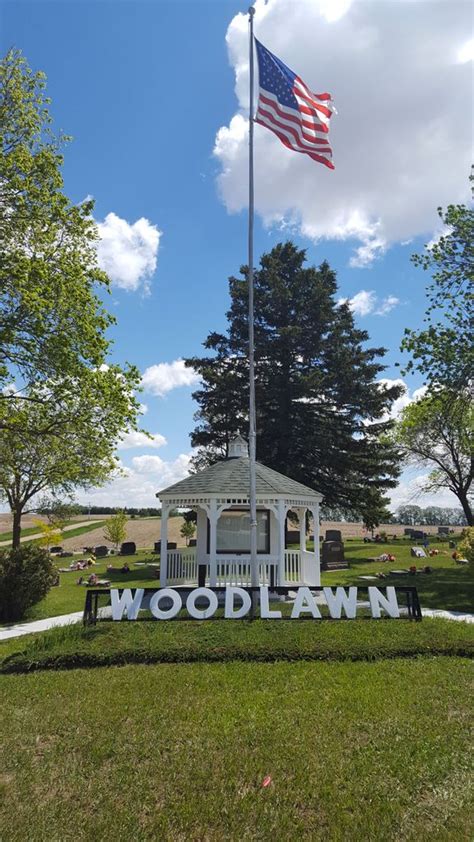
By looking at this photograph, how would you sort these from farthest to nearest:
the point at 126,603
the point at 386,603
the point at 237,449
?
the point at 237,449 → the point at 386,603 → the point at 126,603

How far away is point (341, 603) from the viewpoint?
10453 mm

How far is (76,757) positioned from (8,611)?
9.21 m

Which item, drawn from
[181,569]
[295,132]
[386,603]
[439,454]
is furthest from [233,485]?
[439,454]

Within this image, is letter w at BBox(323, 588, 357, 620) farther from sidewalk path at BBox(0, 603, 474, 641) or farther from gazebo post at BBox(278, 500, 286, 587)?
gazebo post at BBox(278, 500, 286, 587)

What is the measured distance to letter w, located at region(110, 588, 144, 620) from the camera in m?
10.2

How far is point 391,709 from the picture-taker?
20.0 feet

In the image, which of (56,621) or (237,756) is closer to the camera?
(237,756)

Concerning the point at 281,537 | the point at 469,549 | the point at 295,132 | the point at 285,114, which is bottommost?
the point at 469,549

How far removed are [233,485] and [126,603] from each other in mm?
5710

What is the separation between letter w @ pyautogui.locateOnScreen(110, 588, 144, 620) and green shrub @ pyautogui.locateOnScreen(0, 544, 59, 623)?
4.21m

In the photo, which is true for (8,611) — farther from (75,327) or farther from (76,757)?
(76,757)

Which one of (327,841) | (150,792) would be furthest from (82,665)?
(327,841)

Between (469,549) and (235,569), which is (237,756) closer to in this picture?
(235,569)

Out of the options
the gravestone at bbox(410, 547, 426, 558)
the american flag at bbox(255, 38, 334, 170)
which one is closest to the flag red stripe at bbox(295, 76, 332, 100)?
the american flag at bbox(255, 38, 334, 170)
